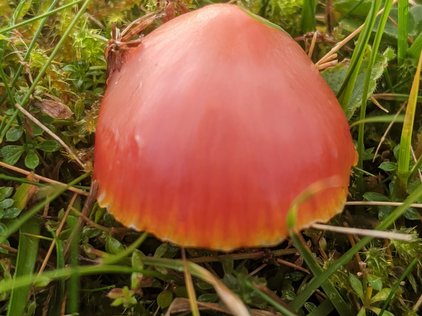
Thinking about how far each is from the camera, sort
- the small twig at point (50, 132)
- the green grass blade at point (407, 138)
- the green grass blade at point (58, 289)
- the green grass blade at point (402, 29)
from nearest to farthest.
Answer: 1. the green grass blade at point (58, 289)
2. the green grass blade at point (407, 138)
3. the small twig at point (50, 132)
4. the green grass blade at point (402, 29)

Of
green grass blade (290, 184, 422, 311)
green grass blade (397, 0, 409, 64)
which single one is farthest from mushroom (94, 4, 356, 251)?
green grass blade (397, 0, 409, 64)

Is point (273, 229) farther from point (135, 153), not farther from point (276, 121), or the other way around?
point (135, 153)

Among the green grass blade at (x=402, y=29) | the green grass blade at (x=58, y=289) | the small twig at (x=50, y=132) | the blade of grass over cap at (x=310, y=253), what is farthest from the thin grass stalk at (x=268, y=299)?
the green grass blade at (x=402, y=29)

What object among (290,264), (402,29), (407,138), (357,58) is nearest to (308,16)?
(402,29)

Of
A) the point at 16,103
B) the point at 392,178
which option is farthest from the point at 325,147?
the point at 16,103

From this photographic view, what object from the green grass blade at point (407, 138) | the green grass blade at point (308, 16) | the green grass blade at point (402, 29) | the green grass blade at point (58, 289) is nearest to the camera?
the green grass blade at point (58, 289)

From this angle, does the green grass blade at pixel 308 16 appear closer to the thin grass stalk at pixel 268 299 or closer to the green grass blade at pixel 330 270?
the green grass blade at pixel 330 270

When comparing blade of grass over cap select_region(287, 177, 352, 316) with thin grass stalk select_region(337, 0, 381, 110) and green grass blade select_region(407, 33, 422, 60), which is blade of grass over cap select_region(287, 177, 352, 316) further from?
green grass blade select_region(407, 33, 422, 60)
